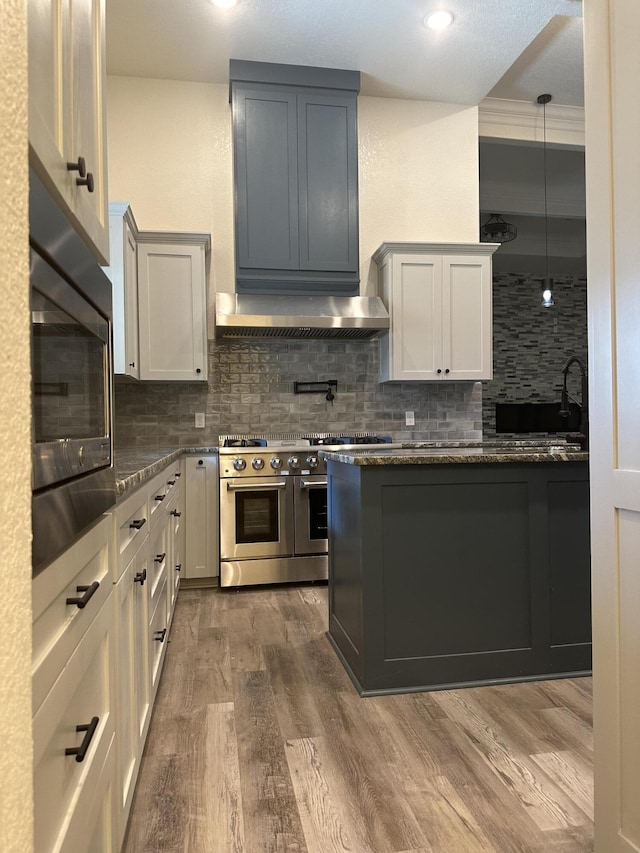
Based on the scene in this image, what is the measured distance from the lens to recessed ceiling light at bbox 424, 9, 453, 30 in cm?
361

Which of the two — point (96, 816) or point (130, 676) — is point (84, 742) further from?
point (130, 676)

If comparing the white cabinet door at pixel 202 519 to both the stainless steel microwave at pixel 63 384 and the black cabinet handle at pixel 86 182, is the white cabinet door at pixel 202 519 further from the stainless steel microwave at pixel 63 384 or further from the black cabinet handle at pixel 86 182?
the black cabinet handle at pixel 86 182

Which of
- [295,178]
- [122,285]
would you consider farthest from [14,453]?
[295,178]

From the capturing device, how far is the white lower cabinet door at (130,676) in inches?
54.1

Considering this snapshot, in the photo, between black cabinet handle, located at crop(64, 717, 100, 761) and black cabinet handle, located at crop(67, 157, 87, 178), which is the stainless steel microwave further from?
black cabinet handle, located at crop(64, 717, 100, 761)

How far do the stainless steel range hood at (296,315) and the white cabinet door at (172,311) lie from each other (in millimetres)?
184

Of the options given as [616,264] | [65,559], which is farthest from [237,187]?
[65,559]

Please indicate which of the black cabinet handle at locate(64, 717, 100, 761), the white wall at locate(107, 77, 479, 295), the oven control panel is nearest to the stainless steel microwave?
the black cabinet handle at locate(64, 717, 100, 761)

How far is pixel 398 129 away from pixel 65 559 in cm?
467

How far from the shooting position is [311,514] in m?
4.00

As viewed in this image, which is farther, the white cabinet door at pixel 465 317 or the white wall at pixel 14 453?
the white cabinet door at pixel 465 317

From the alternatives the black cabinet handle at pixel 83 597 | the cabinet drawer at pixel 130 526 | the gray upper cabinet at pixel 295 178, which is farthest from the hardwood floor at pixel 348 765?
the gray upper cabinet at pixel 295 178

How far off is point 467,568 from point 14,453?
220 cm

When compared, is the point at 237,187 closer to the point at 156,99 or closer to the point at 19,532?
the point at 156,99
